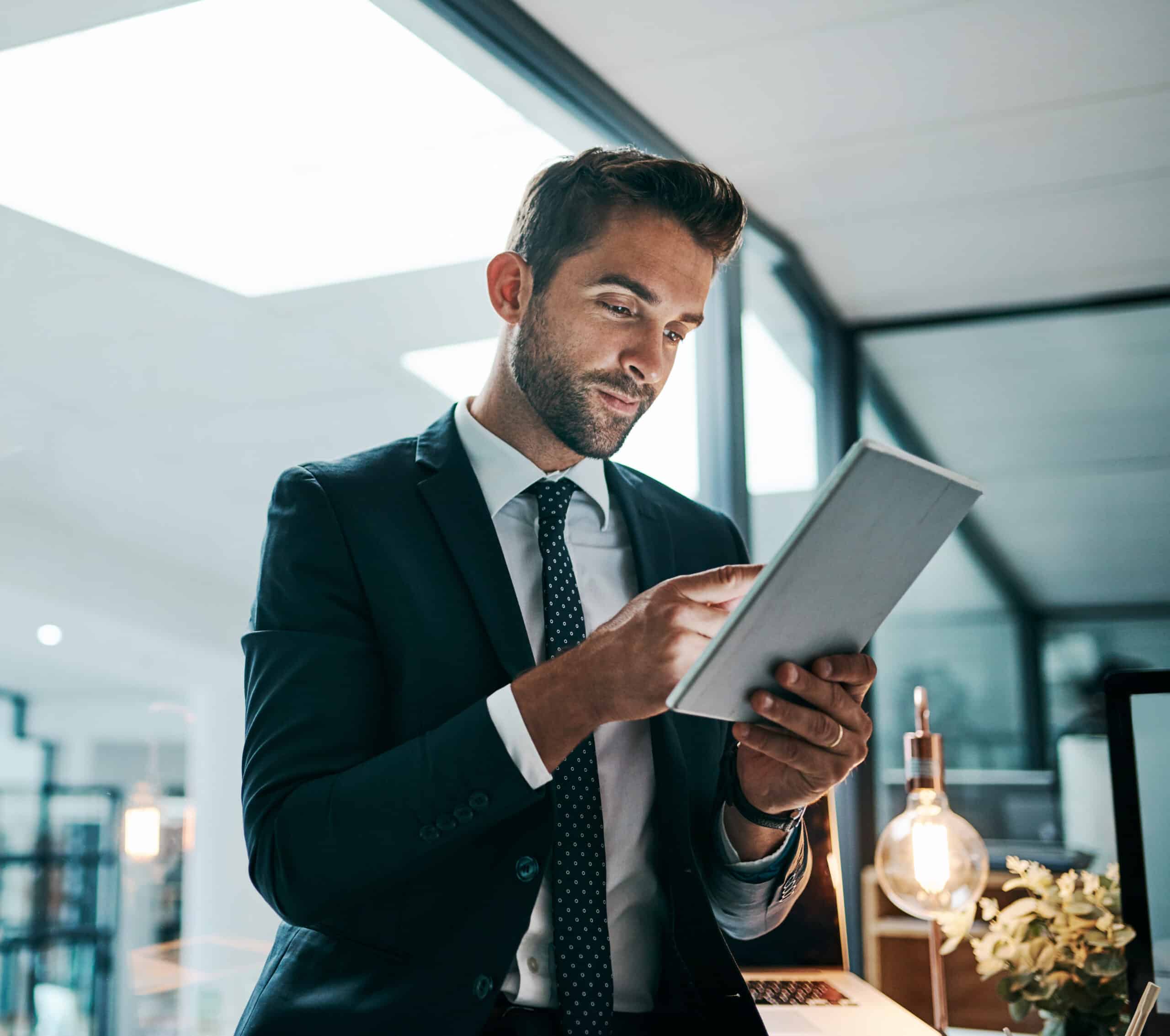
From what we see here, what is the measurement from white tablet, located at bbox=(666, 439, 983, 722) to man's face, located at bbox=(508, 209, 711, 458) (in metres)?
0.42

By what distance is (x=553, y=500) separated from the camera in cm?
130

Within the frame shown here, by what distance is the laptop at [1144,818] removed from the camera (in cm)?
143

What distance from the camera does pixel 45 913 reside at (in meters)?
1.16

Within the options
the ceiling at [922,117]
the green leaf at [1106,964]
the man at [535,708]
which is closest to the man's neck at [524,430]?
the man at [535,708]

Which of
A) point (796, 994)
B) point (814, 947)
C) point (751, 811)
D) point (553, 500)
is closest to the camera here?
point (751, 811)

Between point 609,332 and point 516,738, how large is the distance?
51 cm

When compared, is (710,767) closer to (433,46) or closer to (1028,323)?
(433,46)

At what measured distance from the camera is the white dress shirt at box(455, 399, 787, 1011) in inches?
45.1

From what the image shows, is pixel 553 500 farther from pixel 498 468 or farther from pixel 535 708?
pixel 535 708

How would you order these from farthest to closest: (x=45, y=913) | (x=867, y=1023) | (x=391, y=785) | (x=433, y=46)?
(x=433, y=46) → (x=867, y=1023) → (x=45, y=913) → (x=391, y=785)

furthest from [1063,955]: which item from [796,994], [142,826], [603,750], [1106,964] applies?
[142,826]

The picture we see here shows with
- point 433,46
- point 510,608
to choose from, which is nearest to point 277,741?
point 510,608

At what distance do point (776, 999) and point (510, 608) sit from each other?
0.84 meters

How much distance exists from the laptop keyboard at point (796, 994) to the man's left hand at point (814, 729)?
1.92 ft
